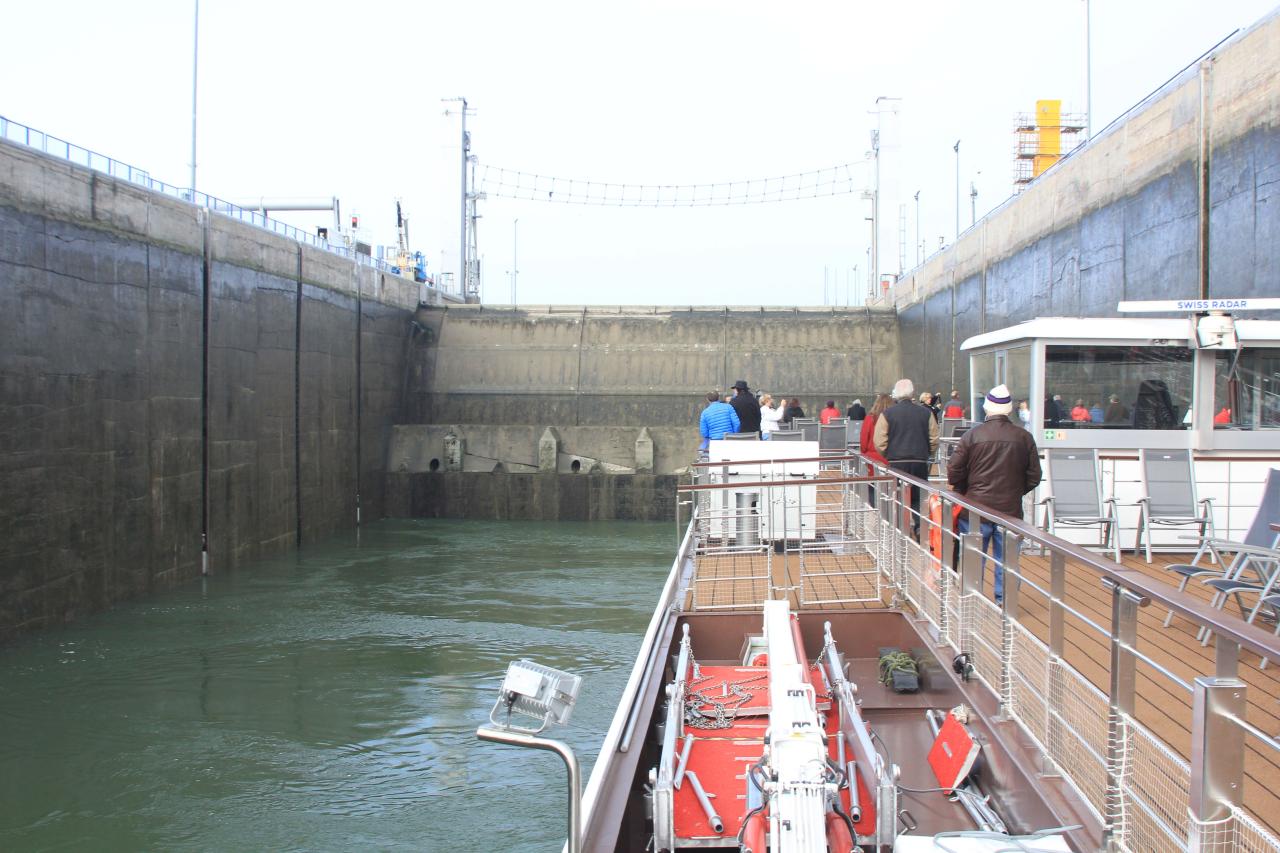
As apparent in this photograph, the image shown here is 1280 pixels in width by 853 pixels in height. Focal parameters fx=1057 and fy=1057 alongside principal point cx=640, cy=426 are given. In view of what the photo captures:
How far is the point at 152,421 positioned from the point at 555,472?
11.4 meters

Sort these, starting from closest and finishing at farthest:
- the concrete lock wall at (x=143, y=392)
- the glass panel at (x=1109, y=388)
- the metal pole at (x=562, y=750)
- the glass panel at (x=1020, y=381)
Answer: the metal pole at (x=562, y=750) → the glass panel at (x=1109, y=388) → the glass panel at (x=1020, y=381) → the concrete lock wall at (x=143, y=392)

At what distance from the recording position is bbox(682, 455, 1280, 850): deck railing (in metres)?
2.66

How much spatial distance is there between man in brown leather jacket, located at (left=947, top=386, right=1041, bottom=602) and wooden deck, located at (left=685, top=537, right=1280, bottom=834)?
650 mm

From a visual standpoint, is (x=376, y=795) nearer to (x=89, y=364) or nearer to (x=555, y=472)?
(x=89, y=364)

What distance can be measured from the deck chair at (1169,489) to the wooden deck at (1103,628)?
35 centimetres

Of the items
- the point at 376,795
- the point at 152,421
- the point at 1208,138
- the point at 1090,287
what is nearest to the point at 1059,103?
the point at 1090,287

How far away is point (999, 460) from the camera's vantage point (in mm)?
6418

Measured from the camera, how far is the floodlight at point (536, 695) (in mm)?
3094

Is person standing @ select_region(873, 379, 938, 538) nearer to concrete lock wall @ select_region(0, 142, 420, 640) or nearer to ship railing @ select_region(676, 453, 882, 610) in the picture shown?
ship railing @ select_region(676, 453, 882, 610)

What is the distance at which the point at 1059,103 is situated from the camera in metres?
49.3

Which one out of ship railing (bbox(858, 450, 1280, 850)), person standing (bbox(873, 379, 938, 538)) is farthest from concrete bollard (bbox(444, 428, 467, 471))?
ship railing (bbox(858, 450, 1280, 850))

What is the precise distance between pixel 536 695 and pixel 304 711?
25.4 feet

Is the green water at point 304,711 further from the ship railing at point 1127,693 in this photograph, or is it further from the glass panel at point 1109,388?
the glass panel at point 1109,388

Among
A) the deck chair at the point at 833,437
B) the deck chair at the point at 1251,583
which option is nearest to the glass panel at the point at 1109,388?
the deck chair at the point at 1251,583
